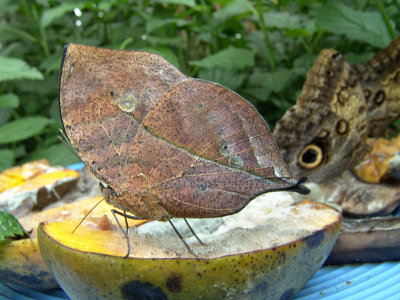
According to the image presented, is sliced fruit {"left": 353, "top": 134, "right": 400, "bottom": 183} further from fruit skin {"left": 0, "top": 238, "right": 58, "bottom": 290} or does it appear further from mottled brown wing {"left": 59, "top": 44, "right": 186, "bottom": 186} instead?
fruit skin {"left": 0, "top": 238, "right": 58, "bottom": 290}

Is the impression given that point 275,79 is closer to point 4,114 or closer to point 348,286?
point 348,286

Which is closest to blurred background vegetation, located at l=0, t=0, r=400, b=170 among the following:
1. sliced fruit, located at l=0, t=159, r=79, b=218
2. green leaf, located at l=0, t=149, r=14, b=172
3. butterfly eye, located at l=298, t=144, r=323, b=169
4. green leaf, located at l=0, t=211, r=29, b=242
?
green leaf, located at l=0, t=149, r=14, b=172

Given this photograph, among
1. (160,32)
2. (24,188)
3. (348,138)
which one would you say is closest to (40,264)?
(24,188)

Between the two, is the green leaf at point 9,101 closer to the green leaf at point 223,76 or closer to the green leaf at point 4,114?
the green leaf at point 4,114

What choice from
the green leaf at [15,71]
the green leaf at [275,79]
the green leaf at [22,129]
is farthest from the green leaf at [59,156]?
the green leaf at [275,79]

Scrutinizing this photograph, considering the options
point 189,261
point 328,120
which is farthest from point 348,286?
point 328,120

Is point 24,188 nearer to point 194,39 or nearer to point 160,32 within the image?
point 160,32
